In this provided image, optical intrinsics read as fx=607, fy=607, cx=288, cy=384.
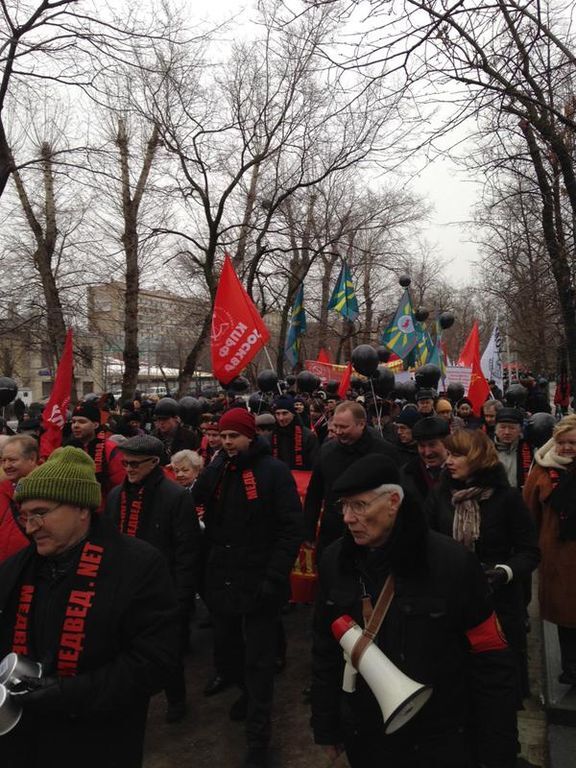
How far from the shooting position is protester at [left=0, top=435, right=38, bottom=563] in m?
3.48

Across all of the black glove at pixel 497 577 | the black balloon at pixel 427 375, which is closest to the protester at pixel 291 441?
the black glove at pixel 497 577

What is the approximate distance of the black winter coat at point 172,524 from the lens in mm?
4008

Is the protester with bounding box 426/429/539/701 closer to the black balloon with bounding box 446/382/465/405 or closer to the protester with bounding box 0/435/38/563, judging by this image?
the protester with bounding box 0/435/38/563

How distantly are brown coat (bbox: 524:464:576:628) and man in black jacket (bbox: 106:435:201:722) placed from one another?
229 centimetres

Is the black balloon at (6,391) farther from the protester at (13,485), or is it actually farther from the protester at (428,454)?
the protester at (428,454)

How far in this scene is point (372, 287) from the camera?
3391 centimetres

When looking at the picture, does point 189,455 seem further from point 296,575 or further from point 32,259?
point 32,259

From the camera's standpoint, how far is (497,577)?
10.4ft

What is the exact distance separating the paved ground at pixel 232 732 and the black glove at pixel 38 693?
6.90 ft

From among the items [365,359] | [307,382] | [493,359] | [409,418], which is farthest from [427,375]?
[409,418]

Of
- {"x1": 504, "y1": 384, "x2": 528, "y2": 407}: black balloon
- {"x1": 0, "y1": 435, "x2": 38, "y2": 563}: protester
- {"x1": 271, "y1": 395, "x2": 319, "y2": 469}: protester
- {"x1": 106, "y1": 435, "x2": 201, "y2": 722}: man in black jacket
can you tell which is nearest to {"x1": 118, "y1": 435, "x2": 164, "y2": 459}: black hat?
{"x1": 106, "y1": 435, "x2": 201, "y2": 722}: man in black jacket

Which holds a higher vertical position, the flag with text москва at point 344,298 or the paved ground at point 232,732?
the flag with text москва at point 344,298

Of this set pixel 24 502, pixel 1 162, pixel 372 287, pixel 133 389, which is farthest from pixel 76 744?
pixel 372 287

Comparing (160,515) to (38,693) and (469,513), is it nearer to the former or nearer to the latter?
(469,513)
